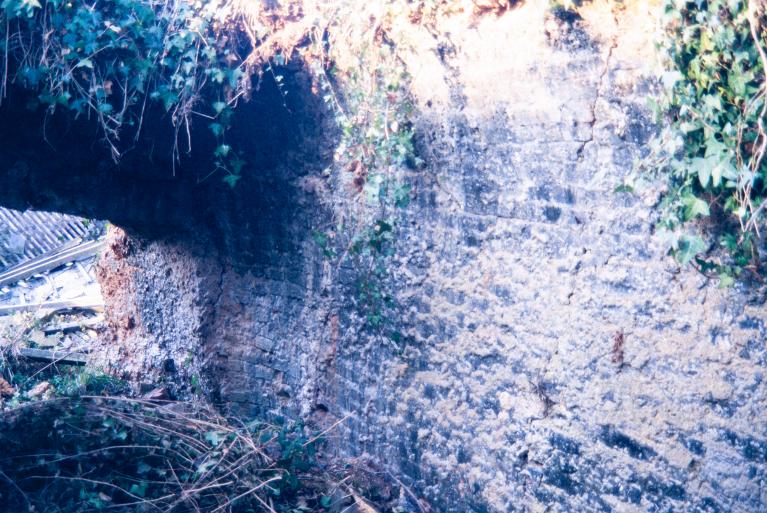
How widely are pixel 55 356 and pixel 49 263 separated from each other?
3176 mm

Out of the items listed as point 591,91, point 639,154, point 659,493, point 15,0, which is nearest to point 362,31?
point 591,91

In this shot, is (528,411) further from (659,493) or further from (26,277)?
(26,277)

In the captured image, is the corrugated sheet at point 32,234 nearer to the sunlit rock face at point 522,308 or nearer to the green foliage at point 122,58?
the sunlit rock face at point 522,308

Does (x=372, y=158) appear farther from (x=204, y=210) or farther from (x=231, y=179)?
(x=204, y=210)

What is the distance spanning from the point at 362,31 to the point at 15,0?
2280mm

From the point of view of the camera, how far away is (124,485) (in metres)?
4.36

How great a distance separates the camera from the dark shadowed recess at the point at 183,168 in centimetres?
489

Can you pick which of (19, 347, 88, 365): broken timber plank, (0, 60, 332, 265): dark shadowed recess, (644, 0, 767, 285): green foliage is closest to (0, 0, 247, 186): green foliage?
(0, 60, 332, 265): dark shadowed recess

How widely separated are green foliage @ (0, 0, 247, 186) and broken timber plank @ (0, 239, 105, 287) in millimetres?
6549

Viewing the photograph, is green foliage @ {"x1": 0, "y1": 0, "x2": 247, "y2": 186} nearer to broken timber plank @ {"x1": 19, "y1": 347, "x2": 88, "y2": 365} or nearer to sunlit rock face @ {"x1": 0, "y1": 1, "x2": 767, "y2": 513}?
sunlit rock face @ {"x1": 0, "y1": 1, "x2": 767, "y2": 513}

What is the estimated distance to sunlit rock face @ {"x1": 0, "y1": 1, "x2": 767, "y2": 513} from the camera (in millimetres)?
2918

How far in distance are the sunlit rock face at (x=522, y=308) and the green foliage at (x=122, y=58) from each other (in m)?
0.47

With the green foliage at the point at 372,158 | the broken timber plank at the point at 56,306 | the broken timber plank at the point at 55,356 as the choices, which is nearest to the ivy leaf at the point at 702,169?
the green foliage at the point at 372,158

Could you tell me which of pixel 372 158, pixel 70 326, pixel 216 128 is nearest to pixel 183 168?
pixel 216 128
